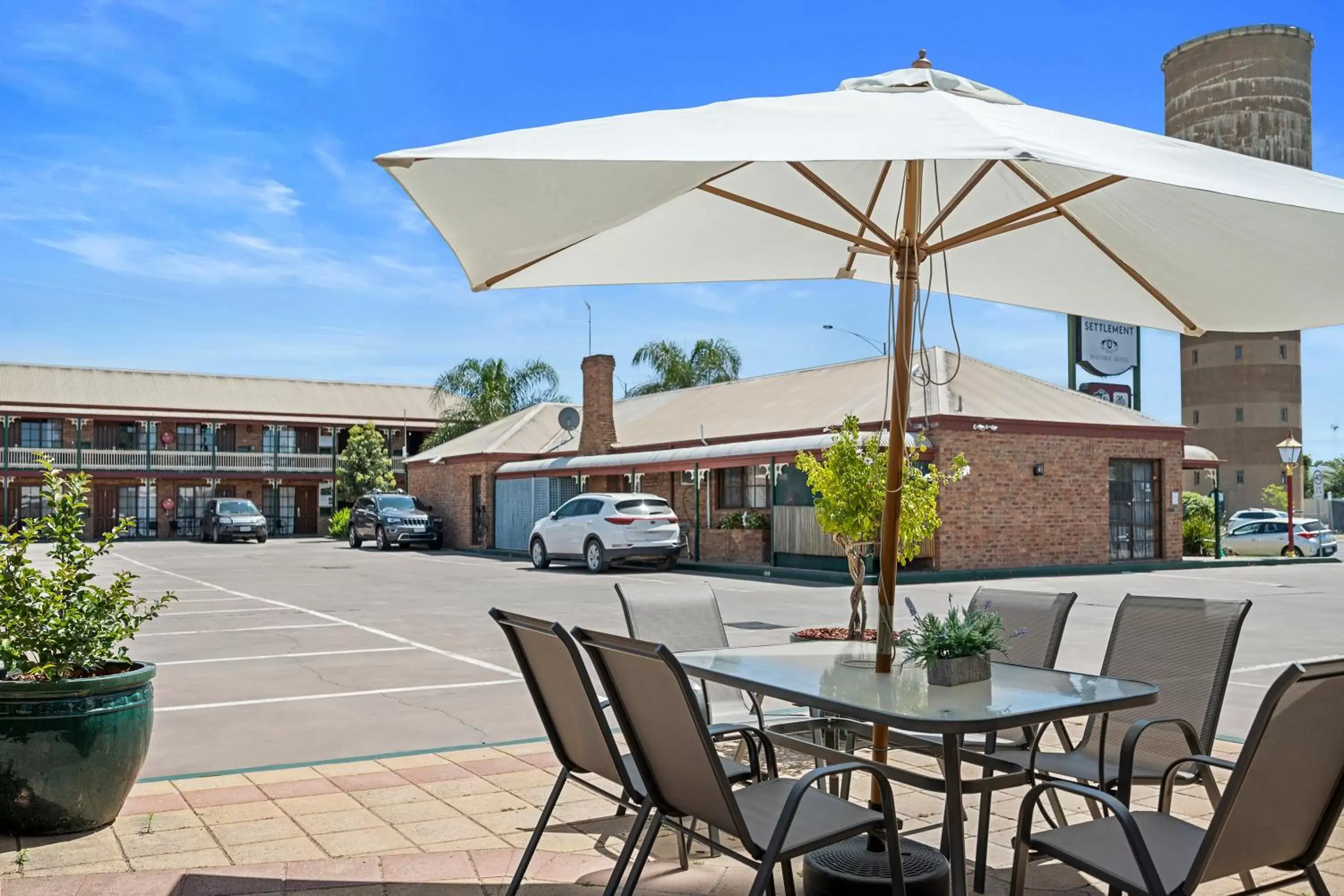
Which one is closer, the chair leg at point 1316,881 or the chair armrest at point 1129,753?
the chair leg at point 1316,881

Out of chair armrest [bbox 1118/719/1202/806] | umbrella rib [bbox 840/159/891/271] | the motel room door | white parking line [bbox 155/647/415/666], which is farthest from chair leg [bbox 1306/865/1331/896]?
the motel room door

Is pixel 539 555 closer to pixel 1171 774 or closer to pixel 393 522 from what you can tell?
pixel 393 522

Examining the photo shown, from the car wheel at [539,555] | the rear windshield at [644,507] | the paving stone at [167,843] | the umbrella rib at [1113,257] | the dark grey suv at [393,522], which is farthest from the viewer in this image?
the dark grey suv at [393,522]

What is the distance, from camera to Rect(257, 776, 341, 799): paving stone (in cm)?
518

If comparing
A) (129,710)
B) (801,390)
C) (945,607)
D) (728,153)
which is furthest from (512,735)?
(801,390)

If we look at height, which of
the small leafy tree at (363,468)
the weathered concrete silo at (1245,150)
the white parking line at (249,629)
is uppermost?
the weathered concrete silo at (1245,150)

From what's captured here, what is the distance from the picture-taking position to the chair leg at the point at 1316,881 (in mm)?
2953

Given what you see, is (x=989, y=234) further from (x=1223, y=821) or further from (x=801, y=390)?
(x=801, y=390)

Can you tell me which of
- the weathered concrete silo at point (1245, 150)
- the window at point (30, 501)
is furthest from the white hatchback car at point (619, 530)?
the weathered concrete silo at point (1245, 150)

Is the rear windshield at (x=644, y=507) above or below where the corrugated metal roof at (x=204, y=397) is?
below

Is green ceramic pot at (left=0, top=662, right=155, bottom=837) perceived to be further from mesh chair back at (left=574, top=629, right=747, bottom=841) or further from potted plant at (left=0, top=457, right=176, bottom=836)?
mesh chair back at (left=574, top=629, right=747, bottom=841)

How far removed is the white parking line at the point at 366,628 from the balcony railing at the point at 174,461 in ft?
88.0

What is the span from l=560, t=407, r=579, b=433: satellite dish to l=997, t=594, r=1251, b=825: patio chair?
96.2 feet

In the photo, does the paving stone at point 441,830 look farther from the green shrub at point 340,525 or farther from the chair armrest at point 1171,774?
the green shrub at point 340,525
